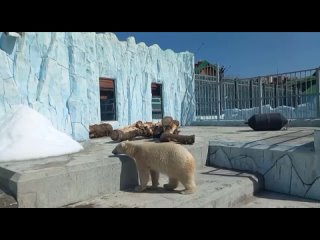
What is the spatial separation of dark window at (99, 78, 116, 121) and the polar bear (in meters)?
5.14

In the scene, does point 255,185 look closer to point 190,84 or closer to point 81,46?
point 81,46

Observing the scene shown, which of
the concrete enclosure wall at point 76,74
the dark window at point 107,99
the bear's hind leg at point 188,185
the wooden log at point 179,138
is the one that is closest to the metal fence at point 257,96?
the concrete enclosure wall at point 76,74

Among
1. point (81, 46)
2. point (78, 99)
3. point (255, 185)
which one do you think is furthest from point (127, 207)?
point (81, 46)

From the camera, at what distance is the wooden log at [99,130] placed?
745 cm

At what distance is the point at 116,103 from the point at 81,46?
2324 mm

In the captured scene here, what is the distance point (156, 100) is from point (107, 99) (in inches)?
98.1

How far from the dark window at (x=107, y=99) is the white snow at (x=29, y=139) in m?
3.72

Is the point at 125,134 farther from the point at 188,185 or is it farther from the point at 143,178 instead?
the point at 188,185

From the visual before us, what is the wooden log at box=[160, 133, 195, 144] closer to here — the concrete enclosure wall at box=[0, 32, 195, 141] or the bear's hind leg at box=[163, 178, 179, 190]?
the bear's hind leg at box=[163, 178, 179, 190]

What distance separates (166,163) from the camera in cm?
370

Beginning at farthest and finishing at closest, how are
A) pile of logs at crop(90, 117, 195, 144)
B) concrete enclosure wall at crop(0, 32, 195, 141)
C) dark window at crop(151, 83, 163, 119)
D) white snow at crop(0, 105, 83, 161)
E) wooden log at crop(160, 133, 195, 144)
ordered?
dark window at crop(151, 83, 163, 119) → concrete enclosure wall at crop(0, 32, 195, 141) → pile of logs at crop(90, 117, 195, 144) → wooden log at crop(160, 133, 195, 144) → white snow at crop(0, 105, 83, 161)

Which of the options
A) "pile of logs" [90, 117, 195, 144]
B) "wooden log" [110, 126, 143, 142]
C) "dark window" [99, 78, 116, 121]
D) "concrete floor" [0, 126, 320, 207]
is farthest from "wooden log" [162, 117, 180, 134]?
"dark window" [99, 78, 116, 121]

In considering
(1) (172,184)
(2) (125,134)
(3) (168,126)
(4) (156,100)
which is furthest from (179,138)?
(4) (156,100)

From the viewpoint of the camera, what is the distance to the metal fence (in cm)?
940
